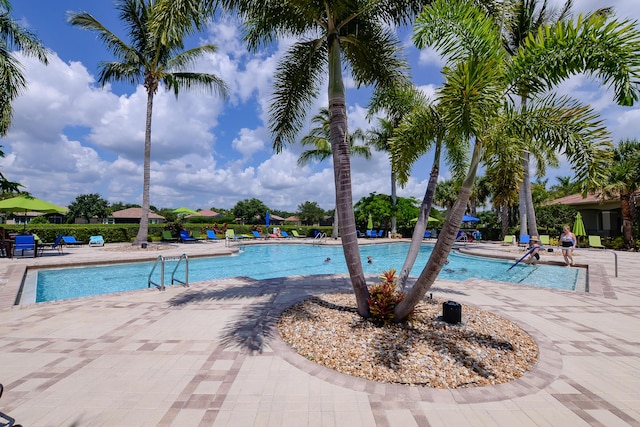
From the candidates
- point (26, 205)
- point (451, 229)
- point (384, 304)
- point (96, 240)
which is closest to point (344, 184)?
point (451, 229)

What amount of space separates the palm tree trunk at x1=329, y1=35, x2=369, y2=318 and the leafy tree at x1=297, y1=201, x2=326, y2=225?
75.6 m

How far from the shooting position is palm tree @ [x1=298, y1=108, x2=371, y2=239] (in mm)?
26250

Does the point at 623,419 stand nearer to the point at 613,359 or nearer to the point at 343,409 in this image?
the point at 613,359

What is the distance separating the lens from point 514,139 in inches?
176

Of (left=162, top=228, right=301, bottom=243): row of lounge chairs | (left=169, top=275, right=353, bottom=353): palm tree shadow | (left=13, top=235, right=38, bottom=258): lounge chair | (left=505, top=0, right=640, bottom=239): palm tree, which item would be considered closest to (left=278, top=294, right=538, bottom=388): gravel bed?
(left=169, top=275, right=353, bottom=353): palm tree shadow

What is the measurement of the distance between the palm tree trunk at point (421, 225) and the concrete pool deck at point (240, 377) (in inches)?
79.9

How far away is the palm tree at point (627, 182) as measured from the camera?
18.1 metres

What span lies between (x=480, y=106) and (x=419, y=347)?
3282 millimetres

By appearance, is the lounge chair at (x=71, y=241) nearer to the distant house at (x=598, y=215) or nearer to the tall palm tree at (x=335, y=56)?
the tall palm tree at (x=335, y=56)

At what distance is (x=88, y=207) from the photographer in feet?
203

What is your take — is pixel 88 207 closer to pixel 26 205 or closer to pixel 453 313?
pixel 26 205

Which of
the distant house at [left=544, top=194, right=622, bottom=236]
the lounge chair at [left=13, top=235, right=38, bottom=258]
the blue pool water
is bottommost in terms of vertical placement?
the blue pool water

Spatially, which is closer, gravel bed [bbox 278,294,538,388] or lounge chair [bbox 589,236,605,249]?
gravel bed [bbox 278,294,538,388]

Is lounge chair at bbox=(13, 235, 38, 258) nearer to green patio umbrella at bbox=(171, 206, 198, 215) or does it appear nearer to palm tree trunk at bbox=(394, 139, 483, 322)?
green patio umbrella at bbox=(171, 206, 198, 215)
